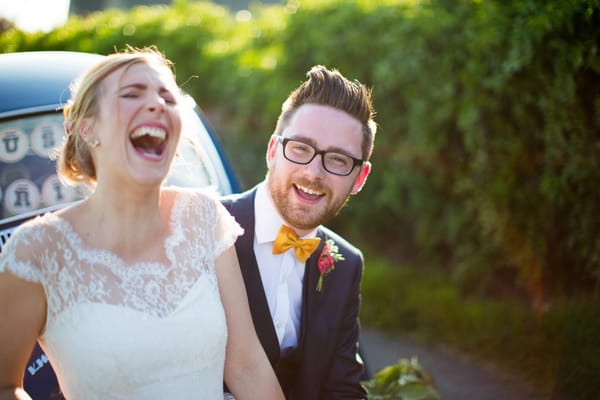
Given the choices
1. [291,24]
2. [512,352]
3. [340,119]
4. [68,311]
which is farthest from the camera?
[291,24]

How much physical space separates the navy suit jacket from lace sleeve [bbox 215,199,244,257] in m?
0.36

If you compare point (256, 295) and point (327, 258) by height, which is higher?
point (327, 258)

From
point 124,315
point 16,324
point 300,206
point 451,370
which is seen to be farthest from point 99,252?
point 451,370

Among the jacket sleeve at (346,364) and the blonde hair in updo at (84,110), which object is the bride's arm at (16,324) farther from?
the jacket sleeve at (346,364)

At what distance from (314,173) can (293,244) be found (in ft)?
1.06

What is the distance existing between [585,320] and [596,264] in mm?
387

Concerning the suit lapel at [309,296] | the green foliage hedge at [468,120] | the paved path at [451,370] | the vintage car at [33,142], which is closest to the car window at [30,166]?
the vintage car at [33,142]

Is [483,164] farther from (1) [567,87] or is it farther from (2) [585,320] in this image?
(2) [585,320]

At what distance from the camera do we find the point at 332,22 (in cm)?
690

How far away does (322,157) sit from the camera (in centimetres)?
289

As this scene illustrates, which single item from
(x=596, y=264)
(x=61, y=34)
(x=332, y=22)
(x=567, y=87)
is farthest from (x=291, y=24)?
(x=61, y=34)

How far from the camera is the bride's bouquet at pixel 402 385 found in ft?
10.8

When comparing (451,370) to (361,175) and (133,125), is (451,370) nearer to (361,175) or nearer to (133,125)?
(361,175)

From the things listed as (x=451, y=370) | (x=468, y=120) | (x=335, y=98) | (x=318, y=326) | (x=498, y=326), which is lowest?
(x=451, y=370)
